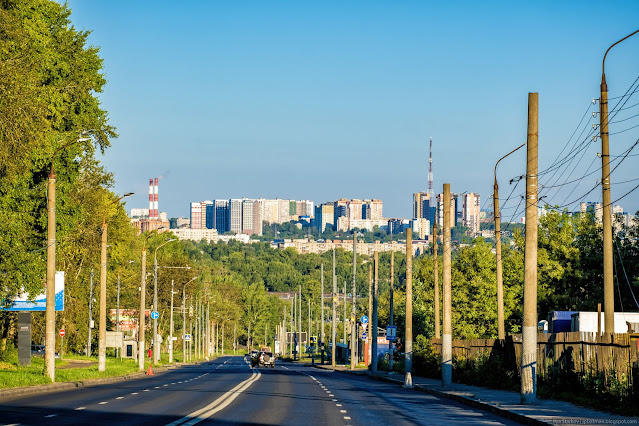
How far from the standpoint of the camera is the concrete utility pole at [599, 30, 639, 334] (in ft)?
106

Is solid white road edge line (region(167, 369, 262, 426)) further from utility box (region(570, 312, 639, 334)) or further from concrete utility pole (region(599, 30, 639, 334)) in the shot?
utility box (region(570, 312, 639, 334))

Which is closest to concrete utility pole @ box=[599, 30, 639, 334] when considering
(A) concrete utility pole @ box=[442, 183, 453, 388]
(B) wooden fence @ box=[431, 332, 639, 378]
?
(B) wooden fence @ box=[431, 332, 639, 378]

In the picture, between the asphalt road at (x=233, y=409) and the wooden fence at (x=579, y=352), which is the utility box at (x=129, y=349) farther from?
Result: the asphalt road at (x=233, y=409)

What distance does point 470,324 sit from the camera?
92000mm

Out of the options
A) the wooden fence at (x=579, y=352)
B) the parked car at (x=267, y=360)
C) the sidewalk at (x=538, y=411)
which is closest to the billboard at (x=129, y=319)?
the parked car at (x=267, y=360)

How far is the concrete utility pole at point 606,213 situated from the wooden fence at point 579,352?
99 cm

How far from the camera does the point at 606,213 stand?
34.0m

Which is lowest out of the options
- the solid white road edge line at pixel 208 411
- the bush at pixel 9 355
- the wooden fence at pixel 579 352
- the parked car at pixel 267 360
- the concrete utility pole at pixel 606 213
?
the parked car at pixel 267 360

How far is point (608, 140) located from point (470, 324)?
194ft

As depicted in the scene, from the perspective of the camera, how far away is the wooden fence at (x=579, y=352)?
25.3 m

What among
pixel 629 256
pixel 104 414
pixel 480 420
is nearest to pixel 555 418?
pixel 480 420

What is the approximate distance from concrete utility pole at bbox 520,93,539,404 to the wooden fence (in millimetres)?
1930

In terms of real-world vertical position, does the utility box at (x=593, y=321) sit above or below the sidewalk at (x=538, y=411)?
above

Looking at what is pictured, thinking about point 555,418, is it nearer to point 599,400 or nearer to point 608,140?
point 599,400
